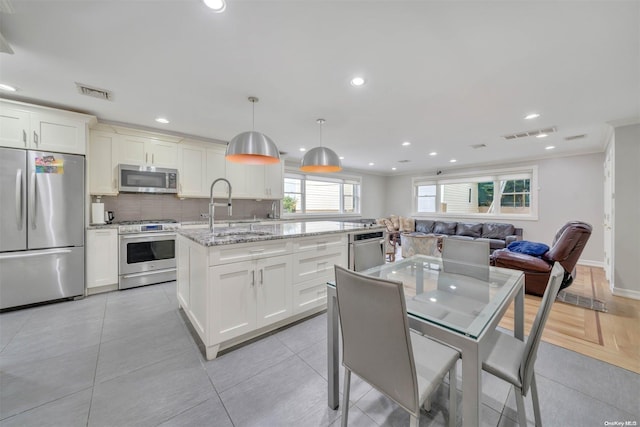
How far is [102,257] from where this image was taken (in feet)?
10.8

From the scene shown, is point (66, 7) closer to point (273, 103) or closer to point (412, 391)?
point (273, 103)

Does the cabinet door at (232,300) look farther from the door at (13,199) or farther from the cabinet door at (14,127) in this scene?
the cabinet door at (14,127)

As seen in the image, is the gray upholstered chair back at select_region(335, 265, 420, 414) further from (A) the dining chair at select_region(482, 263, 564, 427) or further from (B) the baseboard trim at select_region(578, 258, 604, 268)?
(B) the baseboard trim at select_region(578, 258, 604, 268)

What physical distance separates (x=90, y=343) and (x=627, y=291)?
20.8ft

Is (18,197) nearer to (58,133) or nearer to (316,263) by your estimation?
(58,133)

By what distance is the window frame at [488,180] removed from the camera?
584 centimetres

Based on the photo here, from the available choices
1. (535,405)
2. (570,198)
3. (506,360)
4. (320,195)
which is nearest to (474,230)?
(570,198)

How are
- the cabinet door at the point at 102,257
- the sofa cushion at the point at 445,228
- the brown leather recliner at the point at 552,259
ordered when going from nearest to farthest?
1. the brown leather recliner at the point at 552,259
2. the cabinet door at the point at 102,257
3. the sofa cushion at the point at 445,228

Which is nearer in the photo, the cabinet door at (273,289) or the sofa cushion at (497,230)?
the cabinet door at (273,289)

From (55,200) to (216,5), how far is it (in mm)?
3151

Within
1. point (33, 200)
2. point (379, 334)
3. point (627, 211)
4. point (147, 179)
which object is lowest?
point (379, 334)

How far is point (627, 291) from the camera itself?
328 centimetres

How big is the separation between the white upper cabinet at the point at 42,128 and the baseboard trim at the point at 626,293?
746 centimetres

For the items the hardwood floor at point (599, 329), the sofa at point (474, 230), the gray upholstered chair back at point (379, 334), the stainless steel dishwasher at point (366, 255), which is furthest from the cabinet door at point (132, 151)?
the hardwood floor at point (599, 329)
